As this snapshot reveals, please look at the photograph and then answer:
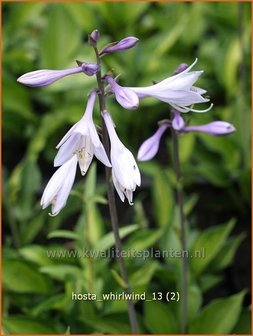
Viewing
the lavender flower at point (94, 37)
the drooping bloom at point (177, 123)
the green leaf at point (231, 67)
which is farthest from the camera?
the green leaf at point (231, 67)

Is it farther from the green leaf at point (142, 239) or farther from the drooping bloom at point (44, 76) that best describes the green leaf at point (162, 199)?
the drooping bloom at point (44, 76)

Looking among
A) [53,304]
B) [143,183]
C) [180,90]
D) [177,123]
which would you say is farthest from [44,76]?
[143,183]


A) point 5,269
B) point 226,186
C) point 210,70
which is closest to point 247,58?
point 210,70

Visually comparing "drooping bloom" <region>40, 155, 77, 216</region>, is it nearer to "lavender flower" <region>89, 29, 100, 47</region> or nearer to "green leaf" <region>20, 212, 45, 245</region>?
"lavender flower" <region>89, 29, 100, 47</region>

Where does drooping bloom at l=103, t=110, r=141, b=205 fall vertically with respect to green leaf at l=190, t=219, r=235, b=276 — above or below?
above

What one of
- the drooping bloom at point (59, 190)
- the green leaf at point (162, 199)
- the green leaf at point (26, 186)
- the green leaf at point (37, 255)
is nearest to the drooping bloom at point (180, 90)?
the drooping bloom at point (59, 190)

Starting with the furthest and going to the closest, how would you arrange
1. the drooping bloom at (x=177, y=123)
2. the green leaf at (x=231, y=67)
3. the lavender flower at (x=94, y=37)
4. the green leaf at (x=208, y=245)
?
the green leaf at (x=231, y=67) → the green leaf at (x=208, y=245) → the drooping bloom at (x=177, y=123) → the lavender flower at (x=94, y=37)

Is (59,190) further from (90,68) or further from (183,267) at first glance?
(183,267)

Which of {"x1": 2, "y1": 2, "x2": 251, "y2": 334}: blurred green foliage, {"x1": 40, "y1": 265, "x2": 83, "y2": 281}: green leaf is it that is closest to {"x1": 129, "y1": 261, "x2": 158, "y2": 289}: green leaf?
{"x1": 2, "y1": 2, "x2": 251, "y2": 334}: blurred green foliage
